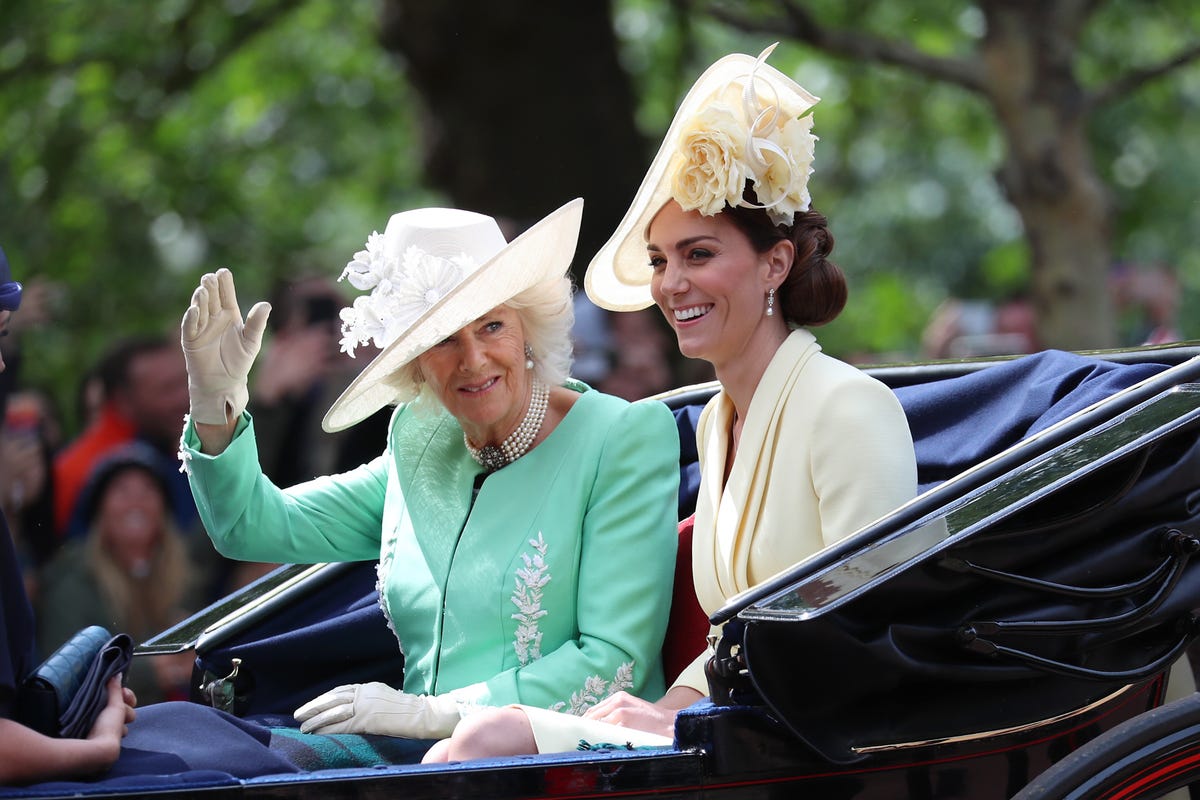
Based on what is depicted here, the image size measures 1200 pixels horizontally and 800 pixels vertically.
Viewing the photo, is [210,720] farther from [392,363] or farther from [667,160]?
[667,160]

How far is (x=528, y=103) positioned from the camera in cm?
670

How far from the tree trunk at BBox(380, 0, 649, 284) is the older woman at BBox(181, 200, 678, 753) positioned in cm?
360

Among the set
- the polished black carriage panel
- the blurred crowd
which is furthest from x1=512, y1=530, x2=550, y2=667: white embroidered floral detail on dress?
the blurred crowd

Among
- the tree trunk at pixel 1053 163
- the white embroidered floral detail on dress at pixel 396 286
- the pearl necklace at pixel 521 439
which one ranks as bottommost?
the pearl necklace at pixel 521 439

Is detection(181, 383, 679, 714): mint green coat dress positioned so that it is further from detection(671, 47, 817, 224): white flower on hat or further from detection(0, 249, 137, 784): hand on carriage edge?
detection(0, 249, 137, 784): hand on carriage edge

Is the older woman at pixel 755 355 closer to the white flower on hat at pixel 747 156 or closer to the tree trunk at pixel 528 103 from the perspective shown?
the white flower on hat at pixel 747 156

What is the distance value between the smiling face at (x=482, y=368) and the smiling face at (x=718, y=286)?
13.0 inches

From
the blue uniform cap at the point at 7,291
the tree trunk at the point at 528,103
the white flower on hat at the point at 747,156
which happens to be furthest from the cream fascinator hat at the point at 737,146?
the tree trunk at the point at 528,103

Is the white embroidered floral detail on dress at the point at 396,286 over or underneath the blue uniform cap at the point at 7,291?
over

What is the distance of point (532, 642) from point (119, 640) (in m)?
0.72

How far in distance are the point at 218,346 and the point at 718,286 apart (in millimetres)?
929

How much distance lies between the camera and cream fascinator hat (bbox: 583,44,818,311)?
2.64 m

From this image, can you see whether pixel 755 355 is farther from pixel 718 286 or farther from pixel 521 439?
pixel 521 439

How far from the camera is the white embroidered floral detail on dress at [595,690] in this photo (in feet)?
8.78
